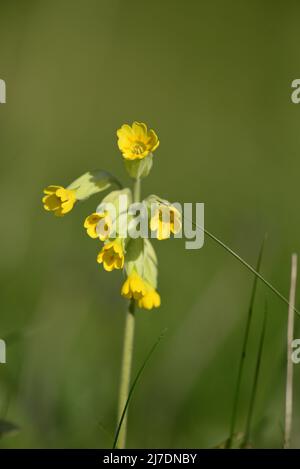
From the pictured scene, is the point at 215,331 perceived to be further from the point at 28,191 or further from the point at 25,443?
the point at 28,191

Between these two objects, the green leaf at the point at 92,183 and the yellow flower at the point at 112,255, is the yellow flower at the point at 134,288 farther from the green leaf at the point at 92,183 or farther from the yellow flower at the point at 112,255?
the green leaf at the point at 92,183

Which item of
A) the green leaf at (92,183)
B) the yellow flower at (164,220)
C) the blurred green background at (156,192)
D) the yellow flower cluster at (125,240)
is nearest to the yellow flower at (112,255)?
the yellow flower cluster at (125,240)

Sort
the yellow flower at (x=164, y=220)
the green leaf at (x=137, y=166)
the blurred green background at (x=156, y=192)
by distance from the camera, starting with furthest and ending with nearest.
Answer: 1. the blurred green background at (x=156, y=192)
2. the green leaf at (x=137, y=166)
3. the yellow flower at (x=164, y=220)

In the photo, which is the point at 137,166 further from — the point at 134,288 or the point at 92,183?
the point at 134,288

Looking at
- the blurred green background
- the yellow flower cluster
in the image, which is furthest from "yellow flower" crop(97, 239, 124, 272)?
the blurred green background

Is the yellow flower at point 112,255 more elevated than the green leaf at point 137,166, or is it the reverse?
the green leaf at point 137,166

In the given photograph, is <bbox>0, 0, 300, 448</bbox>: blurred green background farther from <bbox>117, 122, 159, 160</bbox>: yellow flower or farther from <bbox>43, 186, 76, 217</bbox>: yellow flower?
<bbox>117, 122, 159, 160</bbox>: yellow flower

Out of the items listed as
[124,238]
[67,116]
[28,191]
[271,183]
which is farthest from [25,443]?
[67,116]
